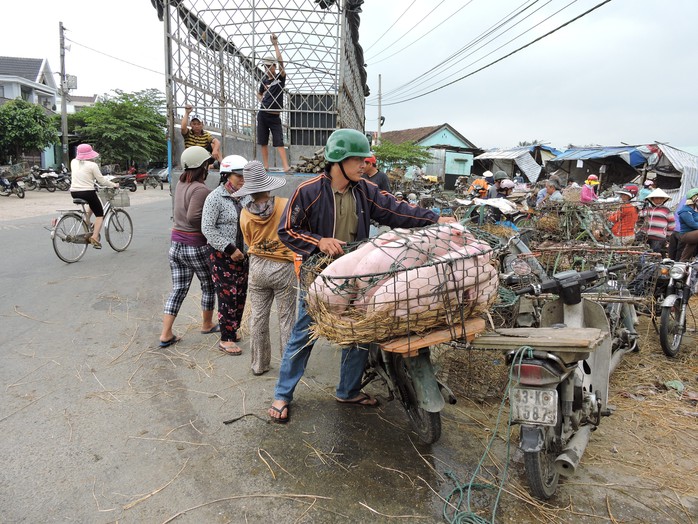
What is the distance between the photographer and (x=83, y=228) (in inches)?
307

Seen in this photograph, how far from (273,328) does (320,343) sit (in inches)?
29.8

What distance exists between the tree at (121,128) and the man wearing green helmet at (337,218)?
29131mm

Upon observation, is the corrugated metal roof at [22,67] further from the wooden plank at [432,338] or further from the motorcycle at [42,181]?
the wooden plank at [432,338]

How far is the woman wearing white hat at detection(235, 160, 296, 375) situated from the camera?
3.75 m

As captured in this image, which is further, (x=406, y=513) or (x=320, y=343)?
(x=320, y=343)

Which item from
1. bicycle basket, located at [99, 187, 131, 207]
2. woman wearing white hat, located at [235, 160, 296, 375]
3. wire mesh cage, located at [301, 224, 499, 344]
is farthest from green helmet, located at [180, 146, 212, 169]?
bicycle basket, located at [99, 187, 131, 207]

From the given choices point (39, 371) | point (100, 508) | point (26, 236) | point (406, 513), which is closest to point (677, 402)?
point (406, 513)

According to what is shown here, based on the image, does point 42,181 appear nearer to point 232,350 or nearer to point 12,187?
point 12,187

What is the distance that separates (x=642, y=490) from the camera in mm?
2771

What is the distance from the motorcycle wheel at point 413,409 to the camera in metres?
2.89

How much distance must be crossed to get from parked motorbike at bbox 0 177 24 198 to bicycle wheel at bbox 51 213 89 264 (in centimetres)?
1373

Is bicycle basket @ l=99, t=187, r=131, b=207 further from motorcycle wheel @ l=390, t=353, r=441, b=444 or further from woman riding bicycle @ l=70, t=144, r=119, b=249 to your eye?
motorcycle wheel @ l=390, t=353, r=441, b=444

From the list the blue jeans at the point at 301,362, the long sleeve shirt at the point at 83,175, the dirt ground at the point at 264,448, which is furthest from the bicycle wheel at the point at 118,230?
the blue jeans at the point at 301,362

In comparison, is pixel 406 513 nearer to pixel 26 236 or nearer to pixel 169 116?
pixel 169 116
